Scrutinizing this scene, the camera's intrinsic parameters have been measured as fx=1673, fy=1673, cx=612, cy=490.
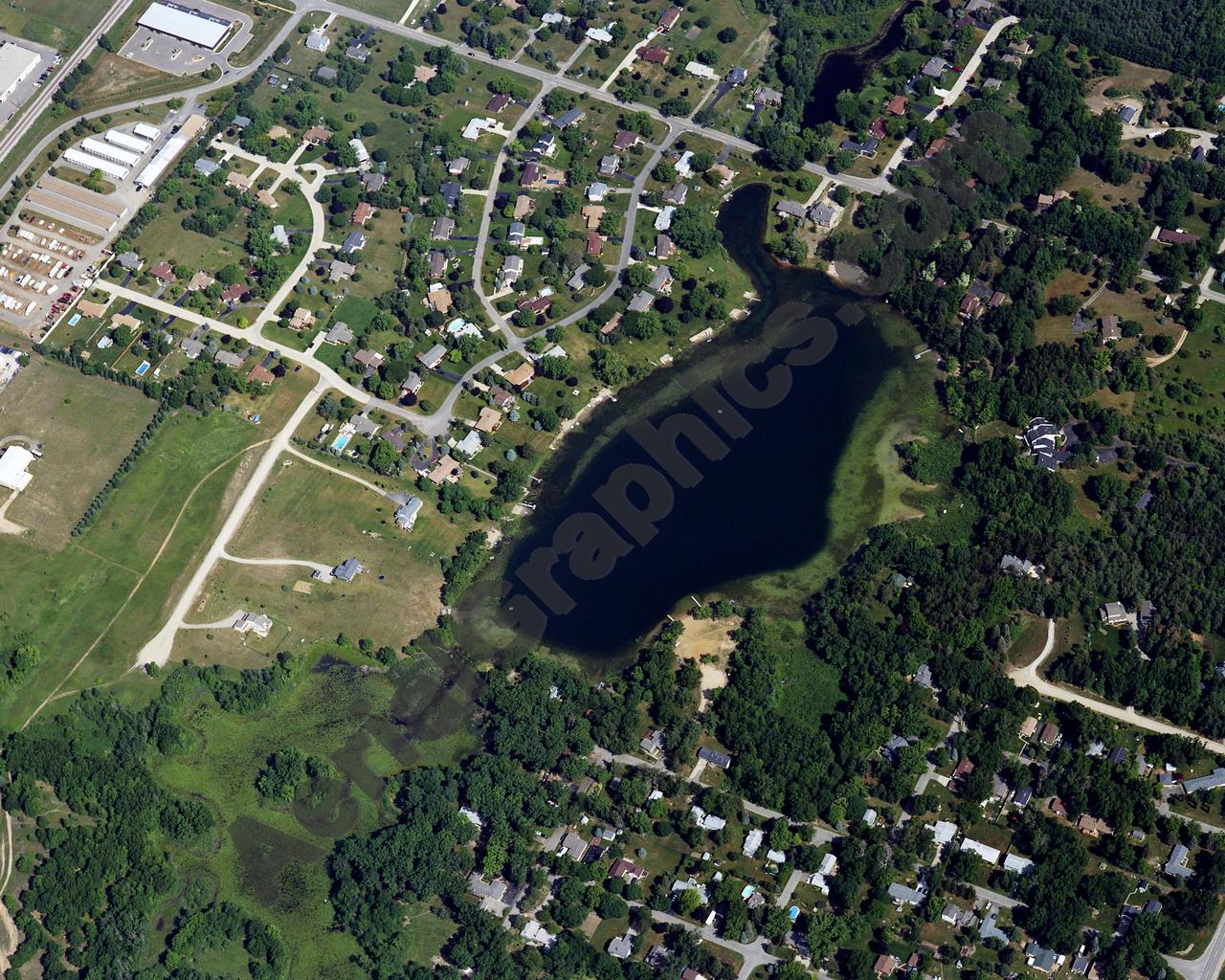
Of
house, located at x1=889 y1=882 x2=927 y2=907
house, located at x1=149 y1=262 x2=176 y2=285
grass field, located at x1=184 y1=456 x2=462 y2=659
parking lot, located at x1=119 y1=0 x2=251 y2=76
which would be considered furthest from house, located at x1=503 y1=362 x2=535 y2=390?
house, located at x1=889 y1=882 x2=927 y2=907


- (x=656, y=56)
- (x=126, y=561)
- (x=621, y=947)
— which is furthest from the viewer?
(x=656, y=56)

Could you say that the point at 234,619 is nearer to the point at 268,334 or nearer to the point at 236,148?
the point at 268,334

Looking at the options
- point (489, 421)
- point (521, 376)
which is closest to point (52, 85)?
point (521, 376)

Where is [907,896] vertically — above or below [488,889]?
above

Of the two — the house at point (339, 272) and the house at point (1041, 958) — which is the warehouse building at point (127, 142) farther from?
the house at point (1041, 958)

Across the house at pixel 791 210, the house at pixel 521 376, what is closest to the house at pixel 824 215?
the house at pixel 791 210

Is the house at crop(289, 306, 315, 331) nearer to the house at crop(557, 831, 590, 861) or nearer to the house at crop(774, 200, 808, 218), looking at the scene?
the house at crop(774, 200, 808, 218)

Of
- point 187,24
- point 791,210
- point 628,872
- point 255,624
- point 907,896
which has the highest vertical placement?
point 791,210

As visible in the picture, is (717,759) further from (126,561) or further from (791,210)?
(791,210)
